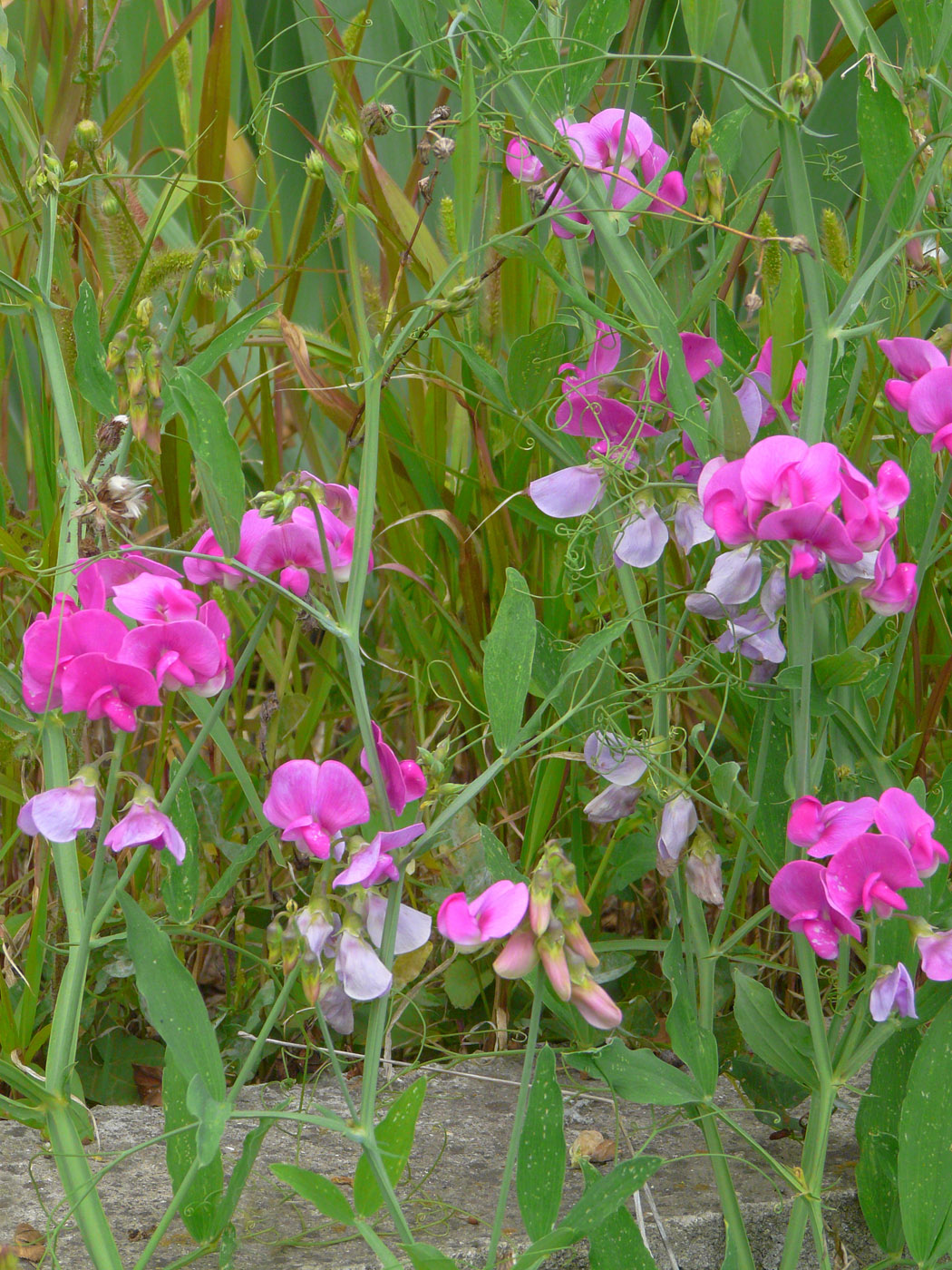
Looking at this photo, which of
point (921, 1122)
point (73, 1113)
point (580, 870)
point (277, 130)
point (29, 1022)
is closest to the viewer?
point (921, 1122)

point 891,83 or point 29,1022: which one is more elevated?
point 891,83

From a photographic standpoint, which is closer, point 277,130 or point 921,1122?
point 921,1122

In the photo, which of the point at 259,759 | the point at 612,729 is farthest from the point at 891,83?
the point at 259,759

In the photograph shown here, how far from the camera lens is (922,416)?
28.3 inches

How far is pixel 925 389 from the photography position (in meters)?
0.71

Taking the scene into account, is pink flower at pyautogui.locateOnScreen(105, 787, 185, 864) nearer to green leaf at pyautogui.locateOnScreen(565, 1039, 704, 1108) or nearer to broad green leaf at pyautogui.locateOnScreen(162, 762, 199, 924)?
broad green leaf at pyautogui.locateOnScreen(162, 762, 199, 924)

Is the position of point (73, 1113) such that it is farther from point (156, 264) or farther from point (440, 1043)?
point (156, 264)

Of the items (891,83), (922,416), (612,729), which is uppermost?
(891,83)

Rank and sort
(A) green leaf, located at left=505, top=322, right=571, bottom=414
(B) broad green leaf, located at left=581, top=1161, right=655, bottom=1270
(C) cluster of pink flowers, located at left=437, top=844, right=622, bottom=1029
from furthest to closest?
(A) green leaf, located at left=505, top=322, right=571, bottom=414 < (B) broad green leaf, located at left=581, top=1161, right=655, bottom=1270 < (C) cluster of pink flowers, located at left=437, top=844, right=622, bottom=1029

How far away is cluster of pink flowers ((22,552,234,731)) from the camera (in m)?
0.65

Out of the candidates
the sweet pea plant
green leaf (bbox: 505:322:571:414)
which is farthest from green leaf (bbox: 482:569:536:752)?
green leaf (bbox: 505:322:571:414)

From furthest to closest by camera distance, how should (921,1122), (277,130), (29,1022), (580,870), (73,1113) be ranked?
(277,130), (580,870), (29,1022), (73,1113), (921,1122)

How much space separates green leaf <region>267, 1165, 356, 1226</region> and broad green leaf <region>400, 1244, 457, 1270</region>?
5 cm

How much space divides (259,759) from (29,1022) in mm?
324
